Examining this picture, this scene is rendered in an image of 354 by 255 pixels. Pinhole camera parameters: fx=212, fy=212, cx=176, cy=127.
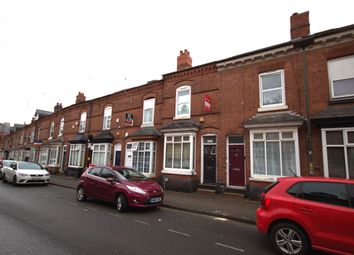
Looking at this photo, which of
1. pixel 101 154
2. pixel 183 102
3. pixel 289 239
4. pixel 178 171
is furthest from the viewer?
pixel 101 154

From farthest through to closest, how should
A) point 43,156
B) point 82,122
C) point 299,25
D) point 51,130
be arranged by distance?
point 51,130 → point 43,156 → point 82,122 → point 299,25

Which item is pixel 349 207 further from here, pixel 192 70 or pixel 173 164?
pixel 192 70

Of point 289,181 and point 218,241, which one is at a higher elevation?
point 289,181

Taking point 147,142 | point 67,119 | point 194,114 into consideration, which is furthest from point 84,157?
point 194,114

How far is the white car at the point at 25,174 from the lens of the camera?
1369 cm

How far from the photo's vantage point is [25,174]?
1371cm

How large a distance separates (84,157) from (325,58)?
20479mm

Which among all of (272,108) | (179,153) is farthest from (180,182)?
(272,108)

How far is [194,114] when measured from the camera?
537 inches

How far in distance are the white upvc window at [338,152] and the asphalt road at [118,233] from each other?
197 inches

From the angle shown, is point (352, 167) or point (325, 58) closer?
point (352, 167)

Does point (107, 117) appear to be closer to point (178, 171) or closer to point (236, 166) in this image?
point (178, 171)

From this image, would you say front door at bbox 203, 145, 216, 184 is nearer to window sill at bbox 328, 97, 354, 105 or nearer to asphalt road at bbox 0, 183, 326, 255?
asphalt road at bbox 0, 183, 326, 255

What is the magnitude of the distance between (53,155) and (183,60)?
20.9 m
